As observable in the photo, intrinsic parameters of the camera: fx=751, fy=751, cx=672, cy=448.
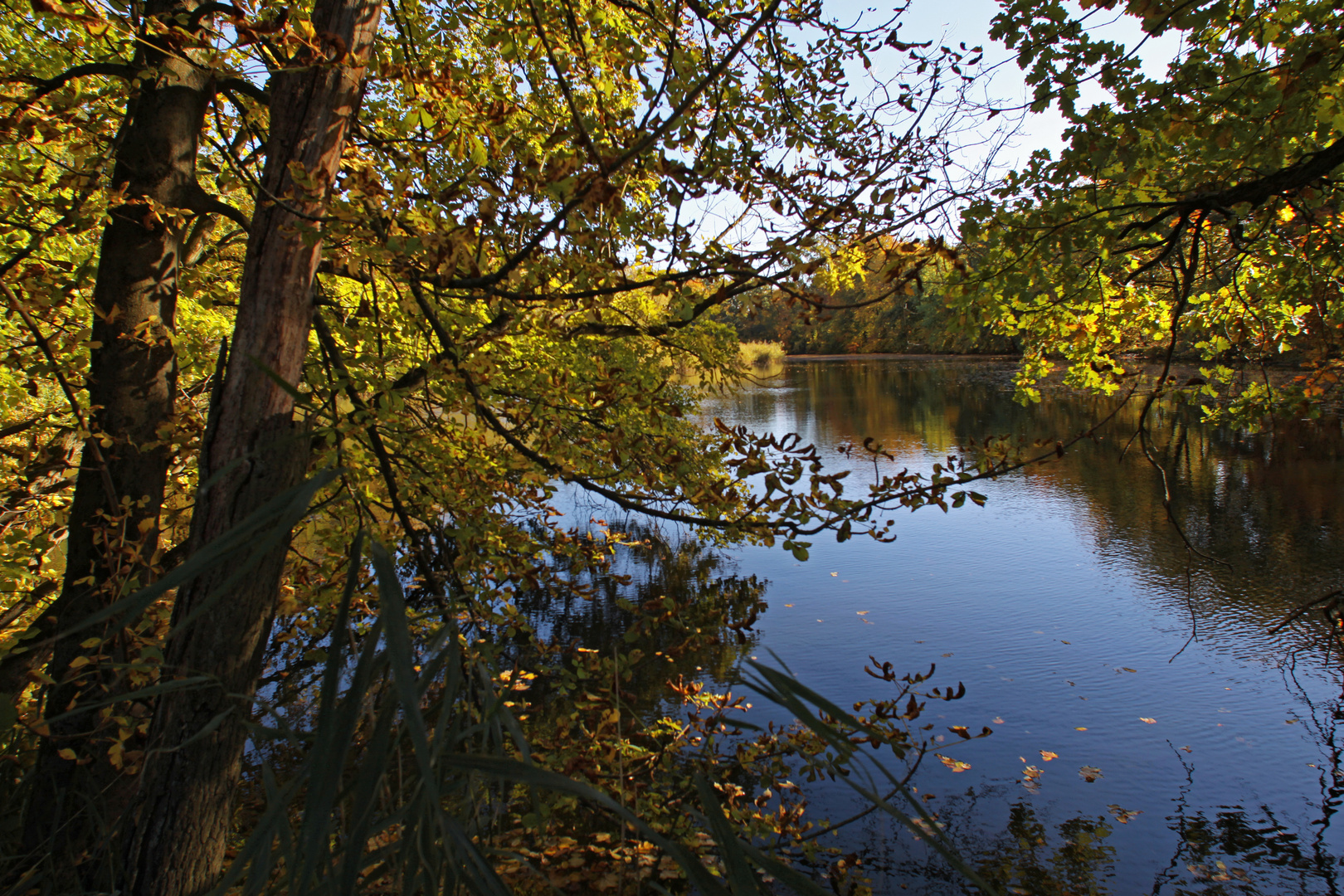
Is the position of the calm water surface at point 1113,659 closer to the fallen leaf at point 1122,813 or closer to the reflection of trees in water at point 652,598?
the fallen leaf at point 1122,813

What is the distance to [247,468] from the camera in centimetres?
234

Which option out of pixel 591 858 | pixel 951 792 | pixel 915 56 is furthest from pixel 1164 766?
pixel 915 56

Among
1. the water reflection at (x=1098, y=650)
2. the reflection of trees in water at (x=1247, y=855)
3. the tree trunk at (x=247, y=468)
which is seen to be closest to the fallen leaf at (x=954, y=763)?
the water reflection at (x=1098, y=650)

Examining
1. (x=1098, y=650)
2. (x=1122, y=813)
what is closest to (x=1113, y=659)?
(x=1098, y=650)

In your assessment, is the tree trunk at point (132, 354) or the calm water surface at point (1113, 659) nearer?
the tree trunk at point (132, 354)

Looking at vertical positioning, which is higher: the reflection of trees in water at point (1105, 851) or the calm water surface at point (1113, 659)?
the calm water surface at point (1113, 659)

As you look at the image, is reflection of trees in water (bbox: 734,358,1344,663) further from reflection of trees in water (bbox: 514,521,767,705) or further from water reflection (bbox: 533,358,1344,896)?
reflection of trees in water (bbox: 514,521,767,705)

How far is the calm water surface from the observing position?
5332 mm

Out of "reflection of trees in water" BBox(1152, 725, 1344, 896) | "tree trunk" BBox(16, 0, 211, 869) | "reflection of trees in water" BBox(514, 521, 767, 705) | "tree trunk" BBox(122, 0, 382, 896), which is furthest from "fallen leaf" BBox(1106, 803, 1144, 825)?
"tree trunk" BBox(16, 0, 211, 869)

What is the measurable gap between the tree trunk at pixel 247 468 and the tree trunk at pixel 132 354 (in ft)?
3.55

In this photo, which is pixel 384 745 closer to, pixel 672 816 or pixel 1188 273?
pixel 672 816

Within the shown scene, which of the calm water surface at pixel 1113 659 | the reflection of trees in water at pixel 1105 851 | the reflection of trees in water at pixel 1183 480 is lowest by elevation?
the reflection of trees in water at pixel 1105 851

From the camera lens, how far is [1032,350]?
580cm

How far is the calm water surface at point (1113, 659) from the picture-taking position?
533cm
